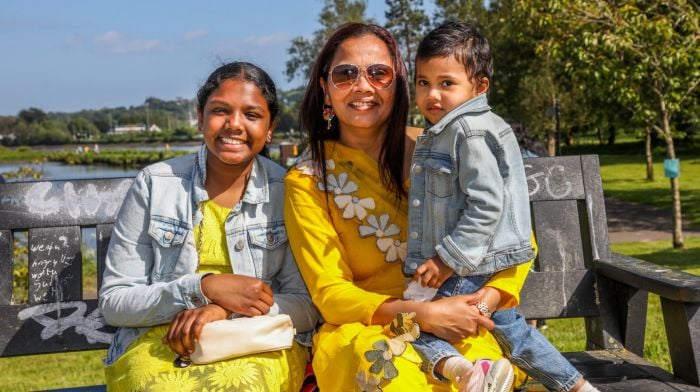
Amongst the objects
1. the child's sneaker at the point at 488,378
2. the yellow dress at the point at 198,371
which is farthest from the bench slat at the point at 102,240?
the child's sneaker at the point at 488,378

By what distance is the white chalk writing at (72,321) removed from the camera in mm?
3418

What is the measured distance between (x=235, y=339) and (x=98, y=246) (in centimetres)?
114

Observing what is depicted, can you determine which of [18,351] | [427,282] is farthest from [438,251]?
[18,351]

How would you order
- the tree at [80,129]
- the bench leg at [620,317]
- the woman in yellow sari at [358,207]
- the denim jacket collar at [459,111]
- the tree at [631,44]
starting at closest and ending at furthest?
1. the woman in yellow sari at [358,207]
2. the denim jacket collar at [459,111]
3. the bench leg at [620,317]
4. the tree at [631,44]
5. the tree at [80,129]

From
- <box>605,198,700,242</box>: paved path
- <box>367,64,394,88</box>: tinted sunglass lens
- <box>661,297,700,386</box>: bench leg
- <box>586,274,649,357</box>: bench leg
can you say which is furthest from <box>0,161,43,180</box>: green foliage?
<box>605,198,700,242</box>: paved path

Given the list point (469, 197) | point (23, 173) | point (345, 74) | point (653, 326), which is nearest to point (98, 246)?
point (345, 74)

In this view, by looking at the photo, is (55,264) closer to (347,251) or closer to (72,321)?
(72,321)

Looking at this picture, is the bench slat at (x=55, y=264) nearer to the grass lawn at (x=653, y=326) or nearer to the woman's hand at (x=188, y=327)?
the woman's hand at (x=188, y=327)

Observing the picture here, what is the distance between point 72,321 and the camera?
3.45 metres

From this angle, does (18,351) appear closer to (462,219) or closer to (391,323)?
(391,323)

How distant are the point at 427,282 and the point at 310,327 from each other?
0.58 meters

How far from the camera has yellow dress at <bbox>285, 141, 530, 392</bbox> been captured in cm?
273

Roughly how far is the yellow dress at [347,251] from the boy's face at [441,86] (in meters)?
0.35

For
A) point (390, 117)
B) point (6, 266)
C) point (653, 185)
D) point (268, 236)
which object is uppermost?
point (390, 117)
